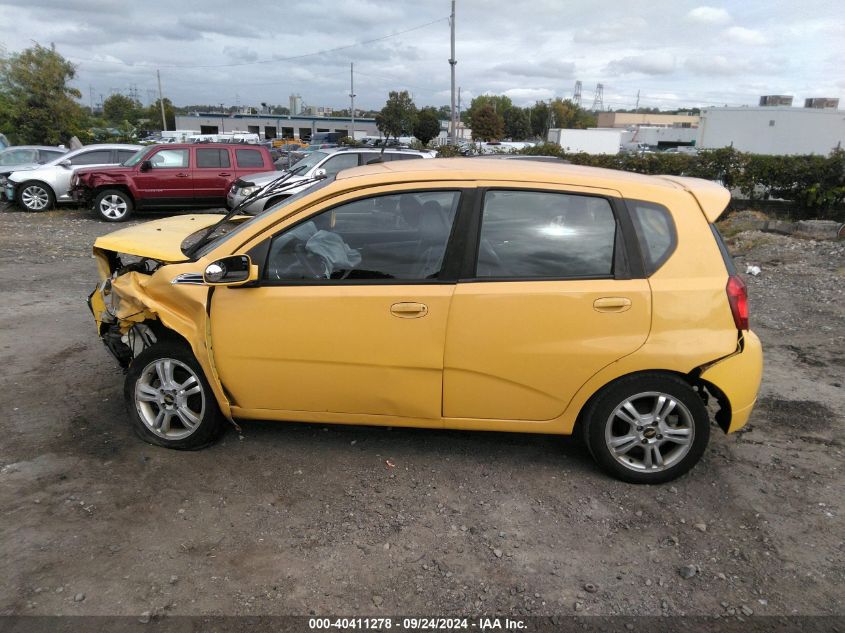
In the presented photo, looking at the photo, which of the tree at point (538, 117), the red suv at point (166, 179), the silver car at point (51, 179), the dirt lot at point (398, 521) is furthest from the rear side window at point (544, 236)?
the tree at point (538, 117)

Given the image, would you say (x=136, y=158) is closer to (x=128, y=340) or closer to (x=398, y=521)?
(x=128, y=340)

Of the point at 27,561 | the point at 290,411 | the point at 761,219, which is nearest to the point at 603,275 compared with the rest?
the point at 290,411

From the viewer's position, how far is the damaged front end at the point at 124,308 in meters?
3.94

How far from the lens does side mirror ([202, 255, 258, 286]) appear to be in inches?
140

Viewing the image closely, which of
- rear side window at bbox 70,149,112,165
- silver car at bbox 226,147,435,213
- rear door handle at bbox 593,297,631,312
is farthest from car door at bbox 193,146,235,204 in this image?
rear door handle at bbox 593,297,631,312

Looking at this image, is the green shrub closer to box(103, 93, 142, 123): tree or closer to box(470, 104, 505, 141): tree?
box(470, 104, 505, 141): tree

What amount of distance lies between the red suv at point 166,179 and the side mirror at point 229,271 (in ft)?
38.5

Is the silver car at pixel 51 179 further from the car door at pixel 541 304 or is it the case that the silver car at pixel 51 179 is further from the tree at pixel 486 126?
the tree at pixel 486 126

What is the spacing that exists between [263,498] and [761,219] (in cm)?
1252

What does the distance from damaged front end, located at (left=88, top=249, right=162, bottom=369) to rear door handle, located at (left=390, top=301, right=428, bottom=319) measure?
1574mm

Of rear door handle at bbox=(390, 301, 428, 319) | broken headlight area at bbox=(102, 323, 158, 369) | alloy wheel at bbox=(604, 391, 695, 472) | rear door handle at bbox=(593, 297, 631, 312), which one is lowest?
alloy wheel at bbox=(604, 391, 695, 472)

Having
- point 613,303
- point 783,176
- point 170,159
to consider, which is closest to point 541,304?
point 613,303

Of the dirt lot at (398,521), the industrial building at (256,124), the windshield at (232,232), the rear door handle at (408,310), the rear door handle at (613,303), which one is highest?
the industrial building at (256,124)

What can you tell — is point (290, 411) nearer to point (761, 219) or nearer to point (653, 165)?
point (761, 219)
